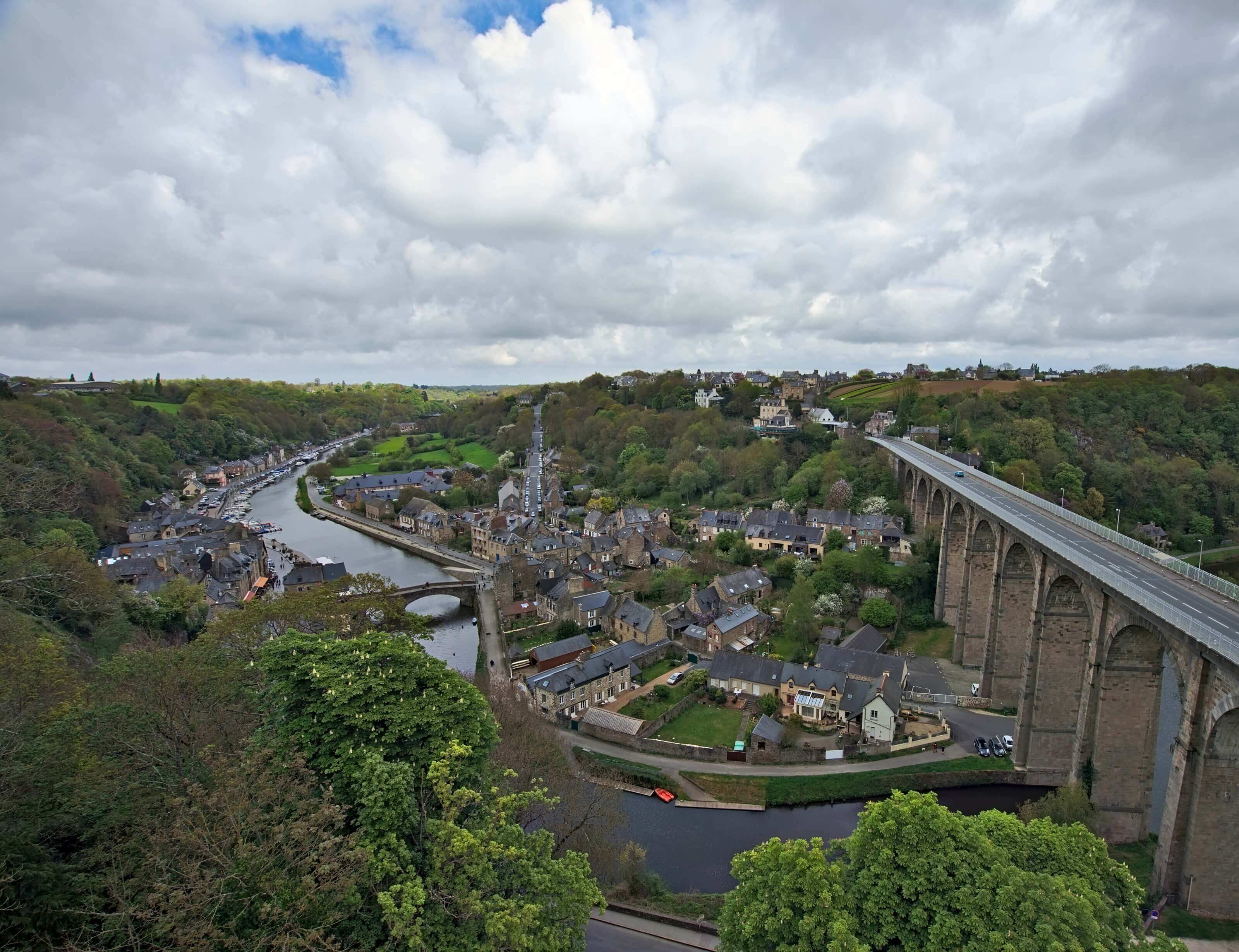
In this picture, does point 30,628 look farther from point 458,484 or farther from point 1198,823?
point 458,484

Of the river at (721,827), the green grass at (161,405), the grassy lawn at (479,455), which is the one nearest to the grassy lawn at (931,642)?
the river at (721,827)

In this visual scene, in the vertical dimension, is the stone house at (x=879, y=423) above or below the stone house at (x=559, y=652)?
above

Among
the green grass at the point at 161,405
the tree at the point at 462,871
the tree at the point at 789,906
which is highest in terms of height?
the green grass at the point at 161,405

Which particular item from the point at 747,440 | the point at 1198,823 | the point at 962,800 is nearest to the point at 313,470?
the point at 747,440

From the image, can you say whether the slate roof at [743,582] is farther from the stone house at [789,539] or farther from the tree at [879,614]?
the tree at [879,614]

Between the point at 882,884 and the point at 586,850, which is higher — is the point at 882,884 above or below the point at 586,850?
above

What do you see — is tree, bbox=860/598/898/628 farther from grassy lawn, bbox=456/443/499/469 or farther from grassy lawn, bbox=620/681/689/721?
grassy lawn, bbox=456/443/499/469

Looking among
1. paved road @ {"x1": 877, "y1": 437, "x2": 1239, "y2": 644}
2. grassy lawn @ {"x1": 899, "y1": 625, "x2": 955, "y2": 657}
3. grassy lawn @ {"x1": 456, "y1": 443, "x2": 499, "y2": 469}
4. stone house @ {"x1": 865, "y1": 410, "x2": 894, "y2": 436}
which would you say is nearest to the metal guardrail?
paved road @ {"x1": 877, "y1": 437, "x2": 1239, "y2": 644}
